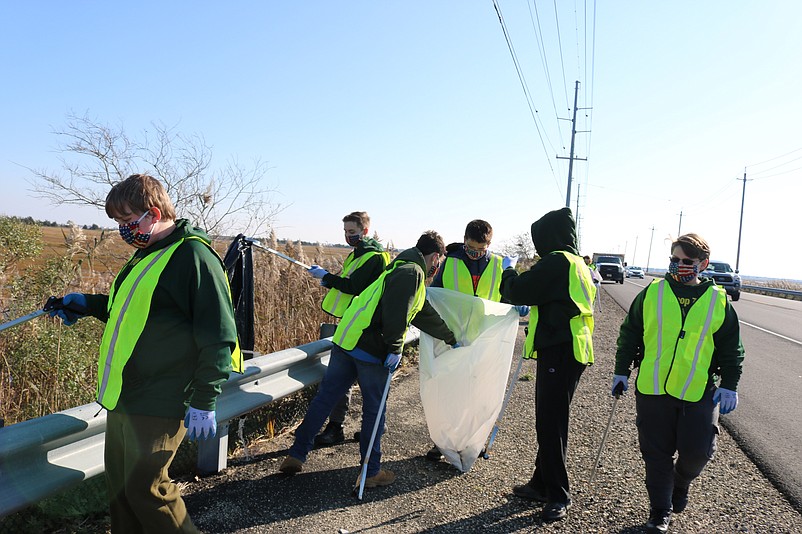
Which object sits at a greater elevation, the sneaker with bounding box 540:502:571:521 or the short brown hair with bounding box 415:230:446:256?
the short brown hair with bounding box 415:230:446:256

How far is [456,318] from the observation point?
4.54 metres

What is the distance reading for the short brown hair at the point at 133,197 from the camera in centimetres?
244

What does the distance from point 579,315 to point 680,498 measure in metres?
1.31

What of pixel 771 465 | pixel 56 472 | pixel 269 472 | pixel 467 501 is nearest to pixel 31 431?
pixel 56 472

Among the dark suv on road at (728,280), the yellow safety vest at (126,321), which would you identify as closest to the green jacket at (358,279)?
the yellow safety vest at (126,321)

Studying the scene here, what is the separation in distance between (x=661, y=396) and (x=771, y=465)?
2125mm

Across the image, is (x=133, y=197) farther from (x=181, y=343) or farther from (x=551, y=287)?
→ (x=551, y=287)

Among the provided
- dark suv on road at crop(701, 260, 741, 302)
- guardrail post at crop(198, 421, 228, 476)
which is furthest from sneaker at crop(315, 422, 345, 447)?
dark suv on road at crop(701, 260, 741, 302)

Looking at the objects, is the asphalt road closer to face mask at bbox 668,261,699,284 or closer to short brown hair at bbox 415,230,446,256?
face mask at bbox 668,261,699,284

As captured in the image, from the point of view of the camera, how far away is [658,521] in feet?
11.1

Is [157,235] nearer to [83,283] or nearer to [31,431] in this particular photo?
[31,431]

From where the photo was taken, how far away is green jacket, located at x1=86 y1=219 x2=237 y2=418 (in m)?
2.39

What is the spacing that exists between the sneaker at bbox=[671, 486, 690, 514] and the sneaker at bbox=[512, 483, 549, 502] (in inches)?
31.8

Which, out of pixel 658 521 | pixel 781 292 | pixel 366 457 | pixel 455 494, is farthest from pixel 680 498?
pixel 781 292
